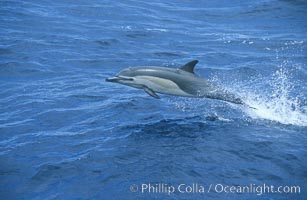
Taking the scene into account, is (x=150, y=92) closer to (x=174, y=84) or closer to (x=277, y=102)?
(x=174, y=84)

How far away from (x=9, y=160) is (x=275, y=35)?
49.4ft

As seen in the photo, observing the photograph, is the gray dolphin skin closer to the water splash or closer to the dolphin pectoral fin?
the dolphin pectoral fin

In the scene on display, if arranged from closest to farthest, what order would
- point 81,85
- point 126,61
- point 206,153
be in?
1. point 206,153
2. point 81,85
3. point 126,61

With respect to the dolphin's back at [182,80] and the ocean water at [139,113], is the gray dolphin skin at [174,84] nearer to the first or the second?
the dolphin's back at [182,80]

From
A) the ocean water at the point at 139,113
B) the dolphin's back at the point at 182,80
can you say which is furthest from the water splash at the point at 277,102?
the dolphin's back at the point at 182,80

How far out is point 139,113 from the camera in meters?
13.0

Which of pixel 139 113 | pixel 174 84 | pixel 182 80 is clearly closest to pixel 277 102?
pixel 182 80

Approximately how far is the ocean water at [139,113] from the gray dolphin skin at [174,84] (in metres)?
0.82

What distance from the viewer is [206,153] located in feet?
34.8

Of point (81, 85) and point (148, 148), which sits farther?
point (81, 85)

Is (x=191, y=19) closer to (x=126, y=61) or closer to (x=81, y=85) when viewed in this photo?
(x=126, y=61)

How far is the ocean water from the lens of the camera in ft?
31.5

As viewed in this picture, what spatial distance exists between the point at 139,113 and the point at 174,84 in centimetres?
164

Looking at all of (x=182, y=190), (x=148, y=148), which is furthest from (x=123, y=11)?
(x=182, y=190)
